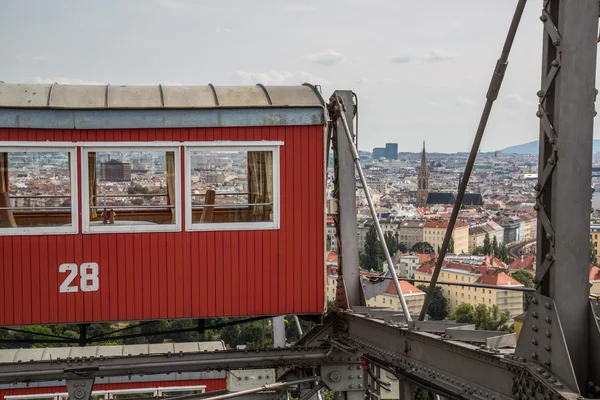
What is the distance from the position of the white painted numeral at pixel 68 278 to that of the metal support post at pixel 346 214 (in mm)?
3818

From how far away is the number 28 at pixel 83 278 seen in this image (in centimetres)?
1134

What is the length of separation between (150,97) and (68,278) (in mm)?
2628

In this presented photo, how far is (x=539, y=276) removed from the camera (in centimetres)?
739

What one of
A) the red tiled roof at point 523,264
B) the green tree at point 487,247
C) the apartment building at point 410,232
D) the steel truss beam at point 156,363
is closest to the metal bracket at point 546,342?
the steel truss beam at point 156,363

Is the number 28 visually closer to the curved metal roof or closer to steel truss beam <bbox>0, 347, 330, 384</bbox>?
steel truss beam <bbox>0, 347, 330, 384</bbox>

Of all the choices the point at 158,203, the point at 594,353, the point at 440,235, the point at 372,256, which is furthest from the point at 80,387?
the point at 440,235

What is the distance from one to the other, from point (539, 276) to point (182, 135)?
5708mm

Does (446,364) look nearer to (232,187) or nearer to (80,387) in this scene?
(232,187)

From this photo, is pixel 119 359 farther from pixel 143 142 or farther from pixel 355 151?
pixel 355 151

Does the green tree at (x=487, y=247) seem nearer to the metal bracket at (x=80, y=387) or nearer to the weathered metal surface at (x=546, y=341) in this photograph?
the metal bracket at (x=80, y=387)

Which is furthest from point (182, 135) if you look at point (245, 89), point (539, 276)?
point (539, 276)

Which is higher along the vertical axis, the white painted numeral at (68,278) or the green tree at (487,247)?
the white painted numeral at (68,278)

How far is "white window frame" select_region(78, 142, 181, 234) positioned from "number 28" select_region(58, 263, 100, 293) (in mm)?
467

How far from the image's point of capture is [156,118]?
11.5 meters
